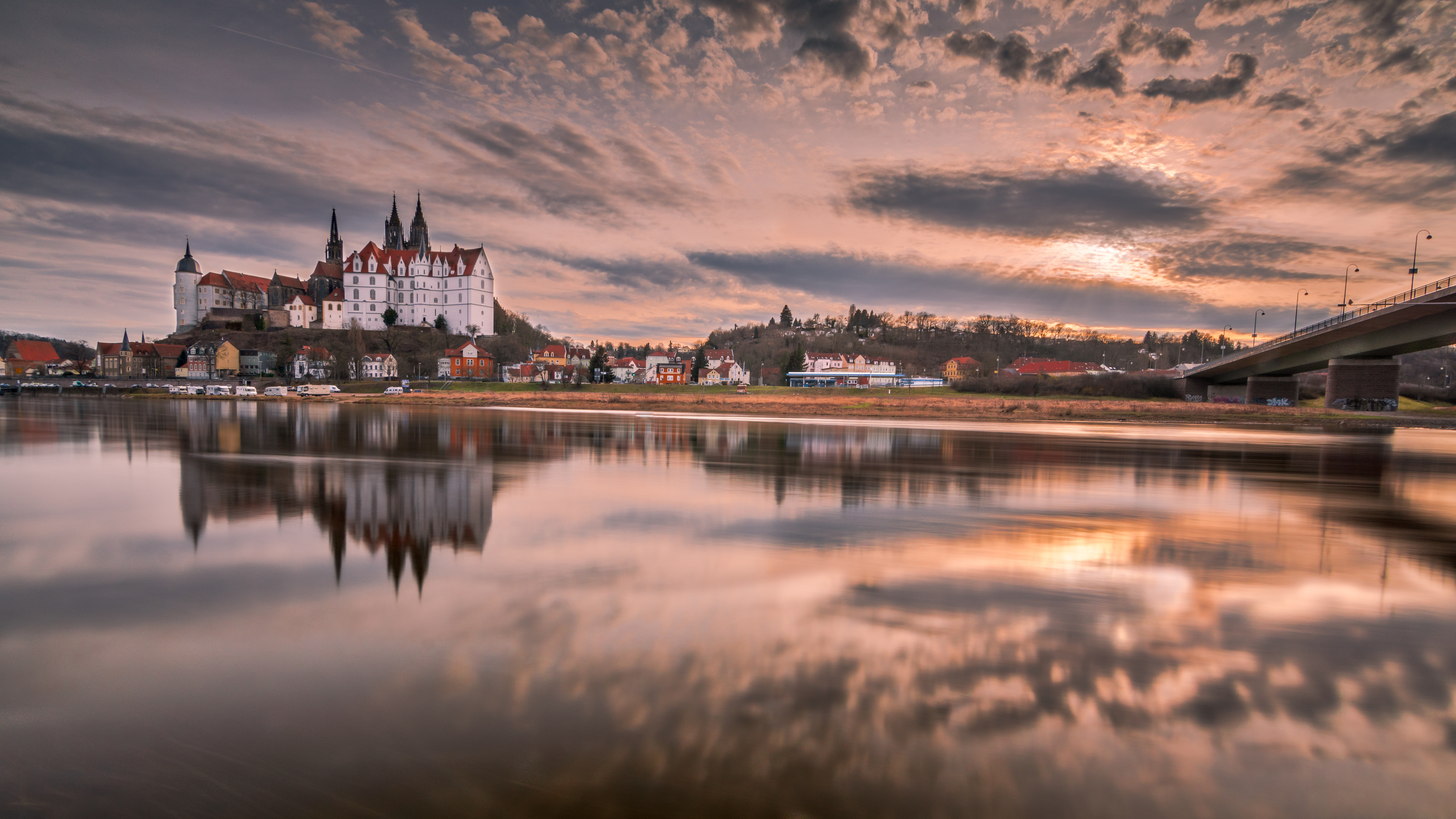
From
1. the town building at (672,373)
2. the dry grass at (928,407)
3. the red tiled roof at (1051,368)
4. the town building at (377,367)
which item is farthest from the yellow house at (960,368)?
the town building at (377,367)

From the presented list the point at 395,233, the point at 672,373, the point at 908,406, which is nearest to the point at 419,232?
the point at 395,233

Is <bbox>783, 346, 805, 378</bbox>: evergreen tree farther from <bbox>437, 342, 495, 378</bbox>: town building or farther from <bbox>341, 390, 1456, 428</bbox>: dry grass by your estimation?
<bbox>437, 342, 495, 378</bbox>: town building

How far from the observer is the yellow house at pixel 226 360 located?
9619 cm

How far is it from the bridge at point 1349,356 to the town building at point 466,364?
96.6 metres

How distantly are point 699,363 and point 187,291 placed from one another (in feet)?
349

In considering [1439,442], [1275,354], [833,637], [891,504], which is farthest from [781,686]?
[1275,354]

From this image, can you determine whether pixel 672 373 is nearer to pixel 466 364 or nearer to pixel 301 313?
pixel 466 364

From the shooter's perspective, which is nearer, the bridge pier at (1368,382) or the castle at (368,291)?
the bridge pier at (1368,382)

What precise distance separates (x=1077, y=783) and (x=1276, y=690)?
286cm

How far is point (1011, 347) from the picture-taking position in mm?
161250

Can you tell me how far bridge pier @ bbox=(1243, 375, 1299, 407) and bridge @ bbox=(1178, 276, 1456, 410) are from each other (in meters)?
0.05

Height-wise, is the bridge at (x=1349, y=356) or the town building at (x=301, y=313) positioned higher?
the town building at (x=301, y=313)

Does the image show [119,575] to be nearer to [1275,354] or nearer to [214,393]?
[1275,354]

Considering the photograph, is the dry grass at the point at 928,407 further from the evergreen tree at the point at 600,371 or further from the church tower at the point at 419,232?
the church tower at the point at 419,232
